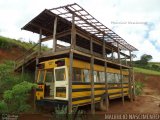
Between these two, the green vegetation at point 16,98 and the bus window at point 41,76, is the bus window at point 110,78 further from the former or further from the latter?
the green vegetation at point 16,98

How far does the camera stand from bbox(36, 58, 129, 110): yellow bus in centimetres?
1166

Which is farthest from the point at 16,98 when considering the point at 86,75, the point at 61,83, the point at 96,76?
the point at 96,76

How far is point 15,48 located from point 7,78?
31.2 ft

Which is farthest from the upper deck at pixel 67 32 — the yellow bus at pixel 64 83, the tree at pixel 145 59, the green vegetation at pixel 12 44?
the tree at pixel 145 59

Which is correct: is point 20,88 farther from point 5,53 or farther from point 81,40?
point 5,53

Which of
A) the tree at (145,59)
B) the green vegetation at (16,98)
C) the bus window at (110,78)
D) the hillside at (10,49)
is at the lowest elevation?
the green vegetation at (16,98)

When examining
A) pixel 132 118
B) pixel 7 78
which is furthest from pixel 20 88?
pixel 132 118

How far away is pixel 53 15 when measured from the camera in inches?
507

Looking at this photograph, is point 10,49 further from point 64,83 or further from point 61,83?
point 64,83

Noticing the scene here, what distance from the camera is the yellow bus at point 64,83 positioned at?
1166 centimetres

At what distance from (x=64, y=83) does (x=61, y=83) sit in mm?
238

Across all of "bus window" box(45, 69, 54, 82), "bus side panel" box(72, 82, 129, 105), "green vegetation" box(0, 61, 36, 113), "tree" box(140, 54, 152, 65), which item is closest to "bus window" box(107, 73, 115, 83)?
"bus side panel" box(72, 82, 129, 105)

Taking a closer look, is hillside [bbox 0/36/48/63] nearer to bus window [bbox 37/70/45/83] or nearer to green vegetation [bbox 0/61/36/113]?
bus window [bbox 37/70/45/83]

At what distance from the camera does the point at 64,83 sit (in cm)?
1156
